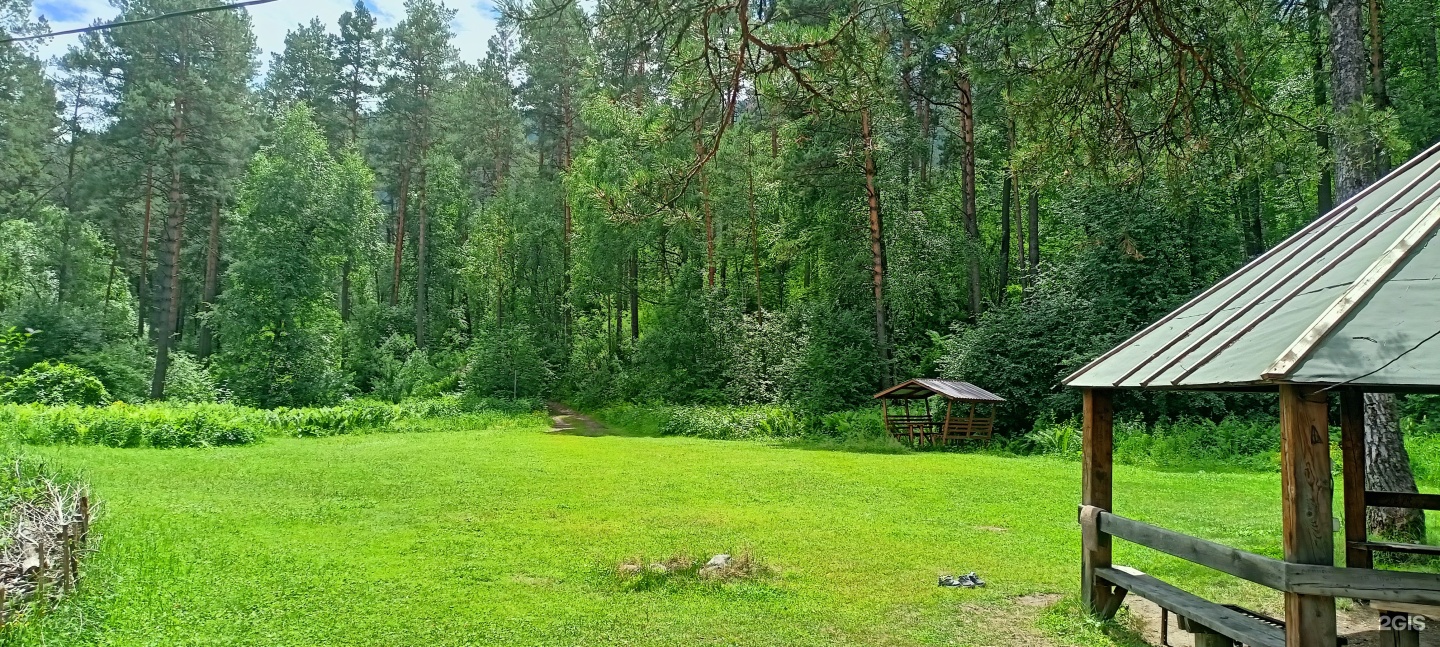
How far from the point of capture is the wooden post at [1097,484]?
19.7 feet

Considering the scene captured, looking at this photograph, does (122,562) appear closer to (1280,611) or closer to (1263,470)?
(1280,611)

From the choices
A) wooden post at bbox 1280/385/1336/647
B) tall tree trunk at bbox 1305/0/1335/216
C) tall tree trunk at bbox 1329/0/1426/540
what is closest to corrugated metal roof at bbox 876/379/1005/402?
tall tree trunk at bbox 1305/0/1335/216

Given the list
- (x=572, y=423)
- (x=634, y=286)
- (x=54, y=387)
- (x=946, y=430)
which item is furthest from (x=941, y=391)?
(x=54, y=387)

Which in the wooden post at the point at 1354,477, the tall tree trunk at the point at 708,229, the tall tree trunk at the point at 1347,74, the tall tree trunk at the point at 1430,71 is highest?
the tall tree trunk at the point at 1430,71

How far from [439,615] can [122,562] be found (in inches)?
115

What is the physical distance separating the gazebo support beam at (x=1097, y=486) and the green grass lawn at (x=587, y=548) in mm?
340

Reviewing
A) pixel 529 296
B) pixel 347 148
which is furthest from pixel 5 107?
pixel 529 296

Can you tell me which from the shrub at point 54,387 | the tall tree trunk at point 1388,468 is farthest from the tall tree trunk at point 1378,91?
the shrub at point 54,387

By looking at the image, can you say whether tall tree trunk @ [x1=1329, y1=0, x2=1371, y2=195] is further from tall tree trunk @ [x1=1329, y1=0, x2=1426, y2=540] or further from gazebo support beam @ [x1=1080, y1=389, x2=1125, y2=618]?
gazebo support beam @ [x1=1080, y1=389, x2=1125, y2=618]

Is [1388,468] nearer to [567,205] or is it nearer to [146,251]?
[567,205]

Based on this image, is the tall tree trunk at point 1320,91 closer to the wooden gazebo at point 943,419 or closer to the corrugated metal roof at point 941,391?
the corrugated metal roof at point 941,391

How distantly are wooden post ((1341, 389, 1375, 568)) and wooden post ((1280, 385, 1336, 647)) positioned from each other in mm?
2878

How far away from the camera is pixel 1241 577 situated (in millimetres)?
4410

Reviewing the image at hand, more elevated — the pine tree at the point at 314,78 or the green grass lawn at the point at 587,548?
the pine tree at the point at 314,78
